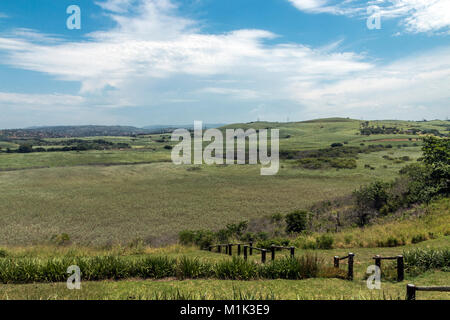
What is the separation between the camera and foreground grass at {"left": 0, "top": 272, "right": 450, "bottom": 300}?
7.11 meters

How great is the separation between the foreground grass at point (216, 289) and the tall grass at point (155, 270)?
1.26 feet

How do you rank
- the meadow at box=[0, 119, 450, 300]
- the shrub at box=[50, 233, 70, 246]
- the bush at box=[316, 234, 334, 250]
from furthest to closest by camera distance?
→ the shrub at box=[50, 233, 70, 246]
the bush at box=[316, 234, 334, 250]
the meadow at box=[0, 119, 450, 300]

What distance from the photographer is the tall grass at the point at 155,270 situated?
8727 millimetres

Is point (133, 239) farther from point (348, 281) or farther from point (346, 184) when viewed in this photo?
point (346, 184)

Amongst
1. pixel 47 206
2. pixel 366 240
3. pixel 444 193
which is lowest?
pixel 47 206

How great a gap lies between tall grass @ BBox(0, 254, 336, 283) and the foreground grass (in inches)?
15.1

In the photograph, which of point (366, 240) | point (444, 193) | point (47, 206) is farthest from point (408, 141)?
point (47, 206)

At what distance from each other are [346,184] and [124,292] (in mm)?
43243

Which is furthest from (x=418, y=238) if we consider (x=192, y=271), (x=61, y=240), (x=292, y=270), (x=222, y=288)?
(x=61, y=240)

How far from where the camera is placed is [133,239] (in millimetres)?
21625

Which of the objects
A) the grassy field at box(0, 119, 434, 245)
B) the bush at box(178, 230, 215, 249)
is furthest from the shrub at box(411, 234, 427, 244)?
the grassy field at box(0, 119, 434, 245)

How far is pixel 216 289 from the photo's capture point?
7777 millimetres
